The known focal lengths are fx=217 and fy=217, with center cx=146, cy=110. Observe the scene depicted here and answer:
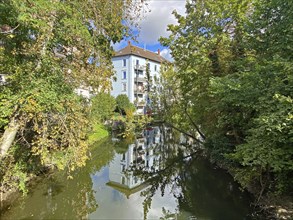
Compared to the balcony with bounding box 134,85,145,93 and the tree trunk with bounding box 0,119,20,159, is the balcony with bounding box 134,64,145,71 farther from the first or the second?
the tree trunk with bounding box 0,119,20,159

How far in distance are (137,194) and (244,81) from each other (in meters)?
7.32

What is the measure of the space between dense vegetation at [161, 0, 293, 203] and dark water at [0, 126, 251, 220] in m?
1.48

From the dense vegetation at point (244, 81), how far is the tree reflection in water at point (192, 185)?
1061 millimetres

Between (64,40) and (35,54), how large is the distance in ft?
3.27

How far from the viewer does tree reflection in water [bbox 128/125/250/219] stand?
8948 millimetres

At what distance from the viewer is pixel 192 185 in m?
12.0

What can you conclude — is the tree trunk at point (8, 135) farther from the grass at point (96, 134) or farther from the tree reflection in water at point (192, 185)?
the grass at point (96, 134)

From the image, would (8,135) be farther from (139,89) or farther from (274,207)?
(139,89)

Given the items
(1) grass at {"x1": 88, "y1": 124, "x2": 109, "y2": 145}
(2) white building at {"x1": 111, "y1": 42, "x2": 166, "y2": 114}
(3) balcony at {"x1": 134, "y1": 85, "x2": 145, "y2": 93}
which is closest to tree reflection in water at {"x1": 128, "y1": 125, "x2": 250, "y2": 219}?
(1) grass at {"x1": 88, "y1": 124, "x2": 109, "y2": 145}

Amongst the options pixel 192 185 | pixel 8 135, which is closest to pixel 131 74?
pixel 192 185

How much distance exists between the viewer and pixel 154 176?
44.5 feet

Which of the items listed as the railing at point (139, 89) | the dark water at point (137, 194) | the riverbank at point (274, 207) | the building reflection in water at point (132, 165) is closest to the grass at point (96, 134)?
the building reflection in water at point (132, 165)

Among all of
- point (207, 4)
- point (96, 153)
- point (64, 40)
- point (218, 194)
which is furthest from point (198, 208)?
point (96, 153)

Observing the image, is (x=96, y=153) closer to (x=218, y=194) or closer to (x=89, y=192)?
(x=89, y=192)
